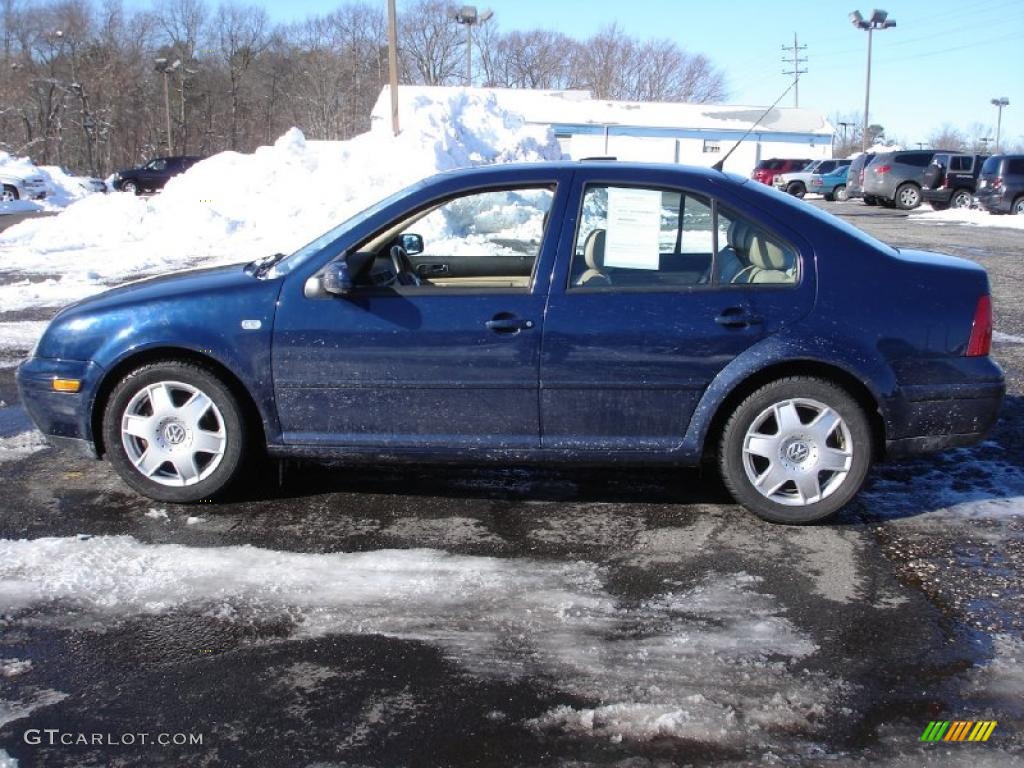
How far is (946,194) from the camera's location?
2900 cm

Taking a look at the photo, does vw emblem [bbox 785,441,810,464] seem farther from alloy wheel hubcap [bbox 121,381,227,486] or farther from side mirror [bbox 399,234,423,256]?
alloy wheel hubcap [bbox 121,381,227,486]

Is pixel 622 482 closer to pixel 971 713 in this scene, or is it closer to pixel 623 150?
pixel 971 713

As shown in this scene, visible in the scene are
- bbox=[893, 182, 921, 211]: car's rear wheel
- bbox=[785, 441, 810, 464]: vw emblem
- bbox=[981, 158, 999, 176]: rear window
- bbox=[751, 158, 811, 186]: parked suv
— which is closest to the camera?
bbox=[785, 441, 810, 464]: vw emblem

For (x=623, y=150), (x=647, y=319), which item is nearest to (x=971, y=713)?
(x=647, y=319)

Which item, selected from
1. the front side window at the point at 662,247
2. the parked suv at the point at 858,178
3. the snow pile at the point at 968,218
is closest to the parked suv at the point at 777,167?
the parked suv at the point at 858,178

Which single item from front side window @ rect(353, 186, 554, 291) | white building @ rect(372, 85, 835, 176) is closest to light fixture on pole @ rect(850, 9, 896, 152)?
white building @ rect(372, 85, 835, 176)

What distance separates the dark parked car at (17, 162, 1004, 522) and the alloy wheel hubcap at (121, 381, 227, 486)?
1 cm

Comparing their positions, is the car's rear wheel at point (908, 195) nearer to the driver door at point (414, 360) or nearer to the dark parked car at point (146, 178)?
the driver door at point (414, 360)

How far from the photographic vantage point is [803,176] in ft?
127

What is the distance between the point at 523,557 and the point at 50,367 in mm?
2373

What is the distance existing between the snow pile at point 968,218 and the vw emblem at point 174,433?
72.7 feet

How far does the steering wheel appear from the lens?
4.36 meters

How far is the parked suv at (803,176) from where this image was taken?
38.8m

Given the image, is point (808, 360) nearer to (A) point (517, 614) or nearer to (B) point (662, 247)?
(B) point (662, 247)
